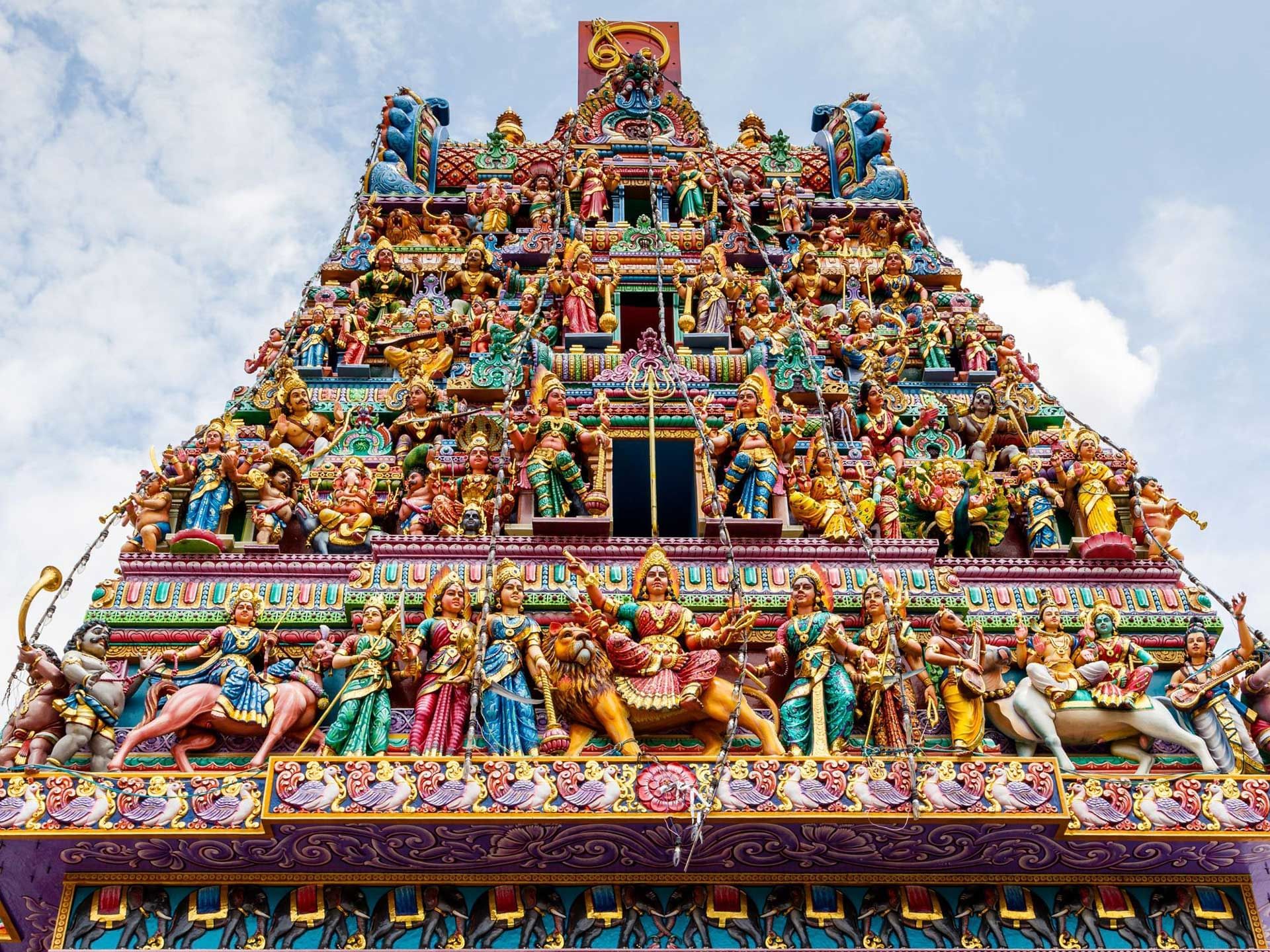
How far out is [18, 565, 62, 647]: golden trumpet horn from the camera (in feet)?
41.9

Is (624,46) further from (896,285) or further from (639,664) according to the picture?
(639,664)

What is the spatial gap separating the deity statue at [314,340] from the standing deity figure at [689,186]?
557cm

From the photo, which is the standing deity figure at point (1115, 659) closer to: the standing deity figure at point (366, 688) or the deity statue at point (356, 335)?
the standing deity figure at point (366, 688)

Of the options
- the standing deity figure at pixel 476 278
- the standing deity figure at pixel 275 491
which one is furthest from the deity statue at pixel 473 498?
the standing deity figure at pixel 476 278

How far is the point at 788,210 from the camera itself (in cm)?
2114

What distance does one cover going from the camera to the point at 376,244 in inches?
800

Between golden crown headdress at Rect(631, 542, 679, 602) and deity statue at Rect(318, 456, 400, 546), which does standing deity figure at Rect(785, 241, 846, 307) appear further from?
deity statue at Rect(318, 456, 400, 546)

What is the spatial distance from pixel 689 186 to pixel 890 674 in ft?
34.8

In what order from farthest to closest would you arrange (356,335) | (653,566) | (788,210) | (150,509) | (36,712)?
1. (788,210)
2. (356,335)
3. (150,509)
4. (653,566)
5. (36,712)

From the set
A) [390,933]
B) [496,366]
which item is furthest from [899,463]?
[390,933]

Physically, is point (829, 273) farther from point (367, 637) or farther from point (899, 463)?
point (367, 637)

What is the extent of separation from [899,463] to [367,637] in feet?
20.8

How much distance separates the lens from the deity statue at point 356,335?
1781 centimetres

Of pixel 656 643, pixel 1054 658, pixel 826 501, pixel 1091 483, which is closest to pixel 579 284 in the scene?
pixel 826 501
